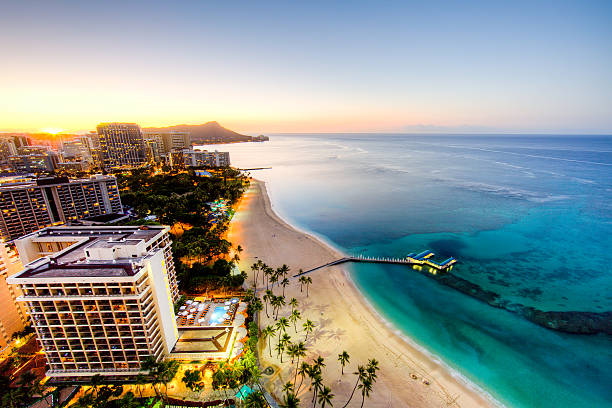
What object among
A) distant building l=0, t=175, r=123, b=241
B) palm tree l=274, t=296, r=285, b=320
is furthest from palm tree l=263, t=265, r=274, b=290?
distant building l=0, t=175, r=123, b=241

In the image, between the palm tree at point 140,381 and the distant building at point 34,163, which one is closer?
the palm tree at point 140,381

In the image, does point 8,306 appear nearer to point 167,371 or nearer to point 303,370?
point 167,371

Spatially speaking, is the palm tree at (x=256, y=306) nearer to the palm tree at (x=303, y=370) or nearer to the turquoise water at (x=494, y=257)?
the palm tree at (x=303, y=370)

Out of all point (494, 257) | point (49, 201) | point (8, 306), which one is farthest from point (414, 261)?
point (49, 201)

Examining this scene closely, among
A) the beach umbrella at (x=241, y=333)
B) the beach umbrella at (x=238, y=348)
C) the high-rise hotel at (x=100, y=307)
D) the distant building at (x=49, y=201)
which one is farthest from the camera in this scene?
the distant building at (x=49, y=201)

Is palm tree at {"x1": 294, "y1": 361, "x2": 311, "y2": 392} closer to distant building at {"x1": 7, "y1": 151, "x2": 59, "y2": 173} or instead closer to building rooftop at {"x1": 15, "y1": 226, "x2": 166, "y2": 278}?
building rooftop at {"x1": 15, "y1": 226, "x2": 166, "y2": 278}

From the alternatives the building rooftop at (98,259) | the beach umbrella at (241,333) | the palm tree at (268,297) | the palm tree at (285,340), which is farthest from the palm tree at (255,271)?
the building rooftop at (98,259)
